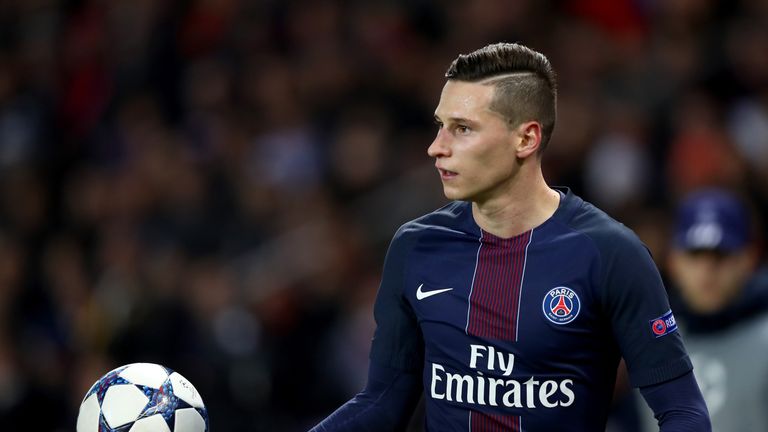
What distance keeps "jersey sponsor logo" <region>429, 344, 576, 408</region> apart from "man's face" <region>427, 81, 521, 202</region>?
47 cm

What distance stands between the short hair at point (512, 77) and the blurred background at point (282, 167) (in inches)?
159

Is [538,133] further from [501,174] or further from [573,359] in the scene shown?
[573,359]

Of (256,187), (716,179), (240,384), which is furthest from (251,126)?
(716,179)

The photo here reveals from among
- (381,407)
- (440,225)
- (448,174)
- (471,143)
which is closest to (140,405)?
(381,407)

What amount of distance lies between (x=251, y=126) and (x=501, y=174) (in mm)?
7298

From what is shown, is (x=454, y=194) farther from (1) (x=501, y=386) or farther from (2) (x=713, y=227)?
(2) (x=713, y=227)

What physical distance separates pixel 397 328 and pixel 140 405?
808 millimetres

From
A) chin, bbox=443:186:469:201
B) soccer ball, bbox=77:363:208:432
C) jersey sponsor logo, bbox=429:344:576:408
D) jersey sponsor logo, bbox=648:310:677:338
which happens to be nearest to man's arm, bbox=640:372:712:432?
jersey sponsor logo, bbox=648:310:677:338

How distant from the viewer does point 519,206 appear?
3.93 m

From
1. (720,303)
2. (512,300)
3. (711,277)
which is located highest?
(512,300)

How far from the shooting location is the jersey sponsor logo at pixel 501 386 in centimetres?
374

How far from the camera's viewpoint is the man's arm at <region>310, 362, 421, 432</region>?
4.07 metres

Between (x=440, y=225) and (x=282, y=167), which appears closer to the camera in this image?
(x=440, y=225)

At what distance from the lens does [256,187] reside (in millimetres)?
10141
